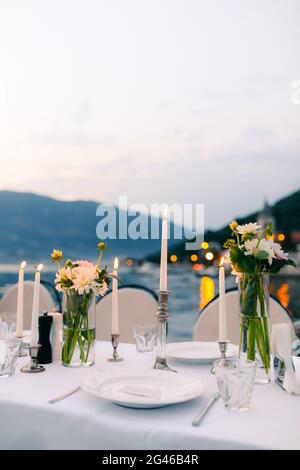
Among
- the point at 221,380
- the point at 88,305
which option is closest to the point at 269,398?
the point at 221,380

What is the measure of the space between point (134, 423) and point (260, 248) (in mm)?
507

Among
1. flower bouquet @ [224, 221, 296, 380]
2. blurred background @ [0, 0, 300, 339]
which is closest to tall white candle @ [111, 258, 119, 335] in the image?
flower bouquet @ [224, 221, 296, 380]

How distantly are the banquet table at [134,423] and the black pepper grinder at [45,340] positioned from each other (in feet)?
0.65

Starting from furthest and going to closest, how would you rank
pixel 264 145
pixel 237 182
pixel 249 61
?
pixel 264 145 < pixel 237 182 < pixel 249 61

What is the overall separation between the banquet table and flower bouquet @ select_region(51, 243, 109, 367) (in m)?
0.19

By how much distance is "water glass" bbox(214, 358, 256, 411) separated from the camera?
93cm

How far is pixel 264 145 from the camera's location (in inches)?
452

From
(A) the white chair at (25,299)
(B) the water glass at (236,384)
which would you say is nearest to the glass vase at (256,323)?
(B) the water glass at (236,384)

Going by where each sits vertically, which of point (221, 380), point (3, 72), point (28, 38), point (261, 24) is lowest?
point (221, 380)

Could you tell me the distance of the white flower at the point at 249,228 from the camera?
1.21 metres

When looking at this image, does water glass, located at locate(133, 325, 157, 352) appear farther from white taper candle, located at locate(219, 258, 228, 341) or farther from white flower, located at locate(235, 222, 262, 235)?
white flower, located at locate(235, 222, 262, 235)

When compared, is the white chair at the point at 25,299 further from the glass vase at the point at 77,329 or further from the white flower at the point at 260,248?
the white flower at the point at 260,248

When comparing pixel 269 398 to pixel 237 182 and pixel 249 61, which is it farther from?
pixel 237 182
